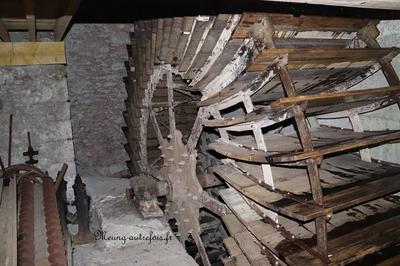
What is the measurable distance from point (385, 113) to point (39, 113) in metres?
5.84

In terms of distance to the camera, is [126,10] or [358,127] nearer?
[358,127]

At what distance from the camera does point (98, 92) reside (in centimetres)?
756

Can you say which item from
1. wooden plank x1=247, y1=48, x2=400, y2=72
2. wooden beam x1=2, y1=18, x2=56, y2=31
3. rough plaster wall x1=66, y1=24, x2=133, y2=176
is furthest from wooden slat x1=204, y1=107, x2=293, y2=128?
rough plaster wall x1=66, y1=24, x2=133, y2=176

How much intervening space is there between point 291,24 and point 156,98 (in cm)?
287

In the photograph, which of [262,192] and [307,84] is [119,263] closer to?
[262,192]

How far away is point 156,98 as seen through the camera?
513 centimetres

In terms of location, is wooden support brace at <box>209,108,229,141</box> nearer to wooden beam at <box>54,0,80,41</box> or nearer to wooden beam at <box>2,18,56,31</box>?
wooden beam at <box>54,0,80,41</box>

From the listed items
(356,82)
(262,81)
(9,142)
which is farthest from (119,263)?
(9,142)

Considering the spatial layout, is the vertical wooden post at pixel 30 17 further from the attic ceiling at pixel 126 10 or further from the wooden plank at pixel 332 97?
the wooden plank at pixel 332 97

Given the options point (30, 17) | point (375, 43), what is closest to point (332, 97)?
point (375, 43)

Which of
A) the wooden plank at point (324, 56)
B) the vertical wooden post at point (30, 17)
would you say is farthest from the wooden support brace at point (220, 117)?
the vertical wooden post at point (30, 17)

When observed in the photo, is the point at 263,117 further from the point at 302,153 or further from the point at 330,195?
the point at 330,195

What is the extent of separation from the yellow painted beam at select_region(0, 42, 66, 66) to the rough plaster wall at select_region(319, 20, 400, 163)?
518cm

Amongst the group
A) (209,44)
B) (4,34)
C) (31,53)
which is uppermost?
(4,34)
